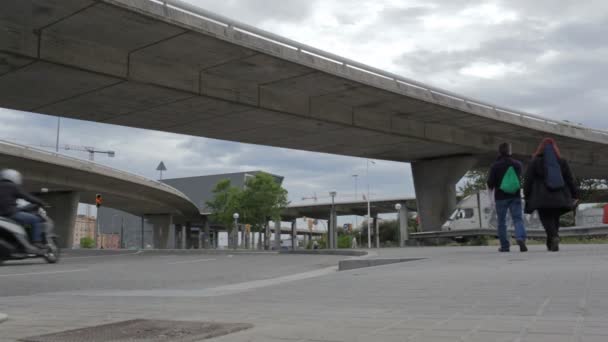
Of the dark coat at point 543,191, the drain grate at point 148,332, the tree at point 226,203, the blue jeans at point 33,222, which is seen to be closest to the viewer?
the drain grate at point 148,332

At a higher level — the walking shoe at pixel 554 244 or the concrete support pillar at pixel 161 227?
the concrete support pillar at pixel 161 227

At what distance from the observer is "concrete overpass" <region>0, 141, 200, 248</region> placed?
40.2 metres

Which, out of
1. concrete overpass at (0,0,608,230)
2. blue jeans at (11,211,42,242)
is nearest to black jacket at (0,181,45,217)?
blue jeans at (11,211,42,242)

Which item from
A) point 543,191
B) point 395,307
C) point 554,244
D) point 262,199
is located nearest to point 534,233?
point 554,244

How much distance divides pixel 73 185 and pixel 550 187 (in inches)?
1730

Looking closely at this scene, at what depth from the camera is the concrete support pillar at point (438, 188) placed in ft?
121

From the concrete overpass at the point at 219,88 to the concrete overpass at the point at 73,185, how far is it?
18523mm

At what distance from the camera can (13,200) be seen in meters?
5.48

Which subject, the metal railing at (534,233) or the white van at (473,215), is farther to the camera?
the white van at (473,215)

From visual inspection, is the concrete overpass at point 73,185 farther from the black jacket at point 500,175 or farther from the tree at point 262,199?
the black jacket at point 500,175

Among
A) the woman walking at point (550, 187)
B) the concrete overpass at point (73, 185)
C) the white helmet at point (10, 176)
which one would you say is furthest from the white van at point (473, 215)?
the white helmet at point (10, 176)

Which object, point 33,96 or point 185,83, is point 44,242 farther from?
point 33,96

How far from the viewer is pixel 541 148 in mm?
11414

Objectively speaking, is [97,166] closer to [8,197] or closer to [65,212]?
[65,212]
